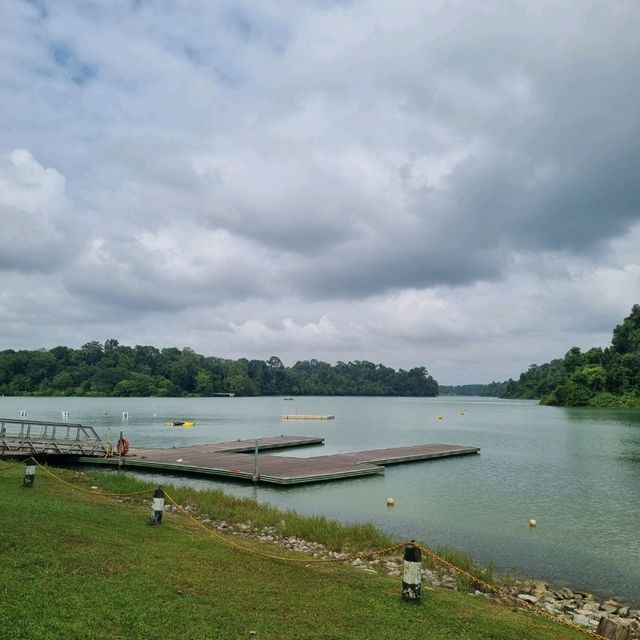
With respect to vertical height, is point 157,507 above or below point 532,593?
above

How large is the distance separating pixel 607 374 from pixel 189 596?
135 m

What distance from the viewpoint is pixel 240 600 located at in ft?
26.9

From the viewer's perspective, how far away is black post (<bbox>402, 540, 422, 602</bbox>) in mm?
8609

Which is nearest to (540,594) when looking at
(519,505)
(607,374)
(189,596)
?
(189,596)

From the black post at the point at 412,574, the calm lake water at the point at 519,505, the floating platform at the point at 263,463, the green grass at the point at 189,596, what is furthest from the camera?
the floating platform at the point at 263,463

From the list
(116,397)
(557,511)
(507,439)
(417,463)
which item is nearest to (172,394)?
(116,397)

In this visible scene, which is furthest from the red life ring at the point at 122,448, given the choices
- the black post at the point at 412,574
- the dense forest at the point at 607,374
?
the dense forest at the point at 607,374

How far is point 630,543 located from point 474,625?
12.9 meters

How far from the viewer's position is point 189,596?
803 centimetres

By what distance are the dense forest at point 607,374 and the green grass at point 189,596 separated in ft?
405

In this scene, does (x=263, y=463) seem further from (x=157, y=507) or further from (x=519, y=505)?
(x=157, y=507)

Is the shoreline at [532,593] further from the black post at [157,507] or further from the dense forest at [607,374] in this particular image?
the dense forest at [607,374]

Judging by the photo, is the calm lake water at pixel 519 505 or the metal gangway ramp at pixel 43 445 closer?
the calm lake water at pixel 519 505

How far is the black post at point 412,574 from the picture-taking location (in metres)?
8.61
